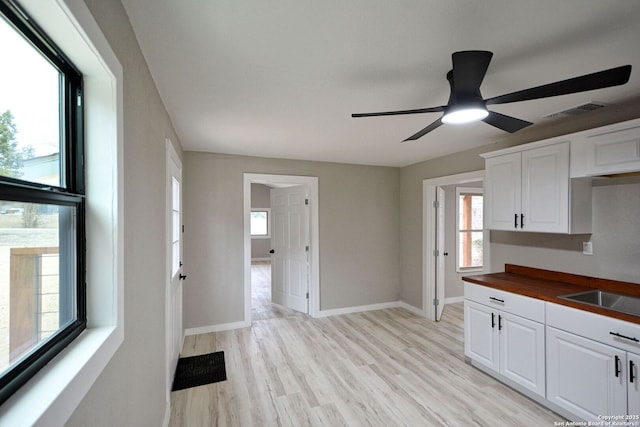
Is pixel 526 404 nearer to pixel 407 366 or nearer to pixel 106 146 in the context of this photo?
pixel 407 366

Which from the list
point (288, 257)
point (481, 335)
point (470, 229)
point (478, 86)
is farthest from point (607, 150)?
point (288, 257)

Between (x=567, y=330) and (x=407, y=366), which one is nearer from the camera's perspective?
(x=567, y=330)

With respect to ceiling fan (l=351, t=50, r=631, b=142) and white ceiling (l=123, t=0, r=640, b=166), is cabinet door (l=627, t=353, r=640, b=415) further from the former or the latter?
white ceiling (l=123, t=0, r=640, b=166)

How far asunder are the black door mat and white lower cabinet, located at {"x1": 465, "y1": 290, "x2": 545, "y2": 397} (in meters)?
2.47

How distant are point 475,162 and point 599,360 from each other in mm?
2306

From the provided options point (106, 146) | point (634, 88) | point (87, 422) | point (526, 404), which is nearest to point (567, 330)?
point (526, 404)

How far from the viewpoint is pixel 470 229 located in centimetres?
529

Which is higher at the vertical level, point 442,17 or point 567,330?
point 442,17

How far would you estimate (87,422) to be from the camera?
2.66 feet

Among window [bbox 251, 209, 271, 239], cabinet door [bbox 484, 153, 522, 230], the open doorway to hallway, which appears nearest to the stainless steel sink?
cabinet door [bbox 484, 153, 522, 230]

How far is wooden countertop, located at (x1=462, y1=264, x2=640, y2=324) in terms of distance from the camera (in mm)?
2153

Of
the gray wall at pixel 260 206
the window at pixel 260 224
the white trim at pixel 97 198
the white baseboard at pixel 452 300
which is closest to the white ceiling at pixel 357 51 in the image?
the white trim at pixel 97 198

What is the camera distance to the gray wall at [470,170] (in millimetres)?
2434

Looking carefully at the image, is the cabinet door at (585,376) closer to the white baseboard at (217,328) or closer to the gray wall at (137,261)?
the gray wall at (137,261)
